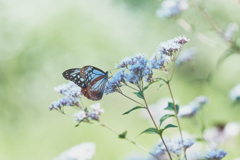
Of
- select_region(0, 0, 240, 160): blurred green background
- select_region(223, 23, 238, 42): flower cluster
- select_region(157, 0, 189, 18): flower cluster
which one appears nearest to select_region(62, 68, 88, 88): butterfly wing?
select_region(223, 23, 238, 42): flower cluster

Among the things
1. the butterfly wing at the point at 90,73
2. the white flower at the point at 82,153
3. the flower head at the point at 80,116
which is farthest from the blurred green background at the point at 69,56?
the flower head at the point at 80,116

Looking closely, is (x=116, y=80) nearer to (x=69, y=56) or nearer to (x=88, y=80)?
(x=88, y=80)

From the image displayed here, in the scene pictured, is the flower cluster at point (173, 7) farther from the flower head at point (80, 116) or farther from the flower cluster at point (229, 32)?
the flower head at point (80, 116)

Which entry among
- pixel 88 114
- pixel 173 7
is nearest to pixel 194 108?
pixel 173 7

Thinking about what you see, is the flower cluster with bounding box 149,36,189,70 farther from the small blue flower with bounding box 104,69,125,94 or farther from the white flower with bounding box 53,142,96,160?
the white flower with bounding box 53,142,96,160

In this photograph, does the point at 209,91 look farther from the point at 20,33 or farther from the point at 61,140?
the point at 20,33

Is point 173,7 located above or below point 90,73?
above

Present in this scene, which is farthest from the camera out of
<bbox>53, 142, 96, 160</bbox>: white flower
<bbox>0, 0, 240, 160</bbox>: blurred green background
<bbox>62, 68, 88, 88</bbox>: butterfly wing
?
<bbox>0, 0, 240, 160</bbox>: blurred green background
